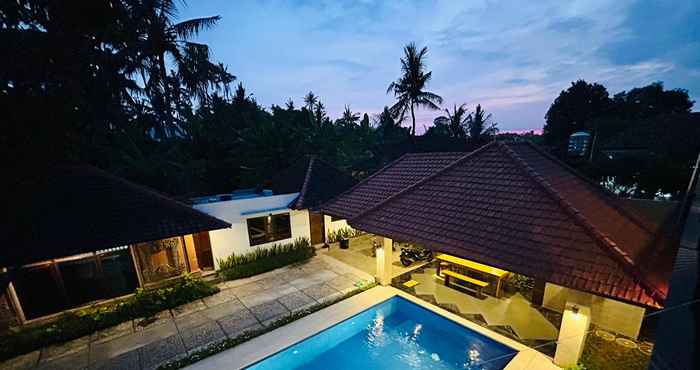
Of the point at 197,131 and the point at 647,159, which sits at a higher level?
the point at 197,131

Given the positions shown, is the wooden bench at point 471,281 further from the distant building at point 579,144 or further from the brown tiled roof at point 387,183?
the distant building at point 579,144

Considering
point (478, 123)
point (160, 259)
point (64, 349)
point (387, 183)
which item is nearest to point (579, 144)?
point (478, 123)

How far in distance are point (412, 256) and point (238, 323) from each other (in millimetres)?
7285

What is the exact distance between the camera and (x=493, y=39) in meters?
15.2

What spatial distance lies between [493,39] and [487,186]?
39.4 ft

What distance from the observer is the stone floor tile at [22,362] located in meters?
6.52

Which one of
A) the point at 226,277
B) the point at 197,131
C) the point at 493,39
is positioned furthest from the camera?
the point at 197,131

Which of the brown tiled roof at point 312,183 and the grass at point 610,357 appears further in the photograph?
the brown tiled roof at point 312,183

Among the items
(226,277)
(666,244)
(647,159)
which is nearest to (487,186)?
(666,244)

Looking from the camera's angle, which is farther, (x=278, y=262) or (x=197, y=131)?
(x=197, y=131)

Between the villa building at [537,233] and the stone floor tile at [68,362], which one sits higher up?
the villa building at [537,233]

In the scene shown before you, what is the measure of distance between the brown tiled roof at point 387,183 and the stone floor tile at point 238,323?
4.92 metres

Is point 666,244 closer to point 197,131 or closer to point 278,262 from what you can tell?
point 278,262

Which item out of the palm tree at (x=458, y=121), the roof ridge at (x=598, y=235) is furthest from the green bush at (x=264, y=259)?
the palm tree at (x=458, y=121)
